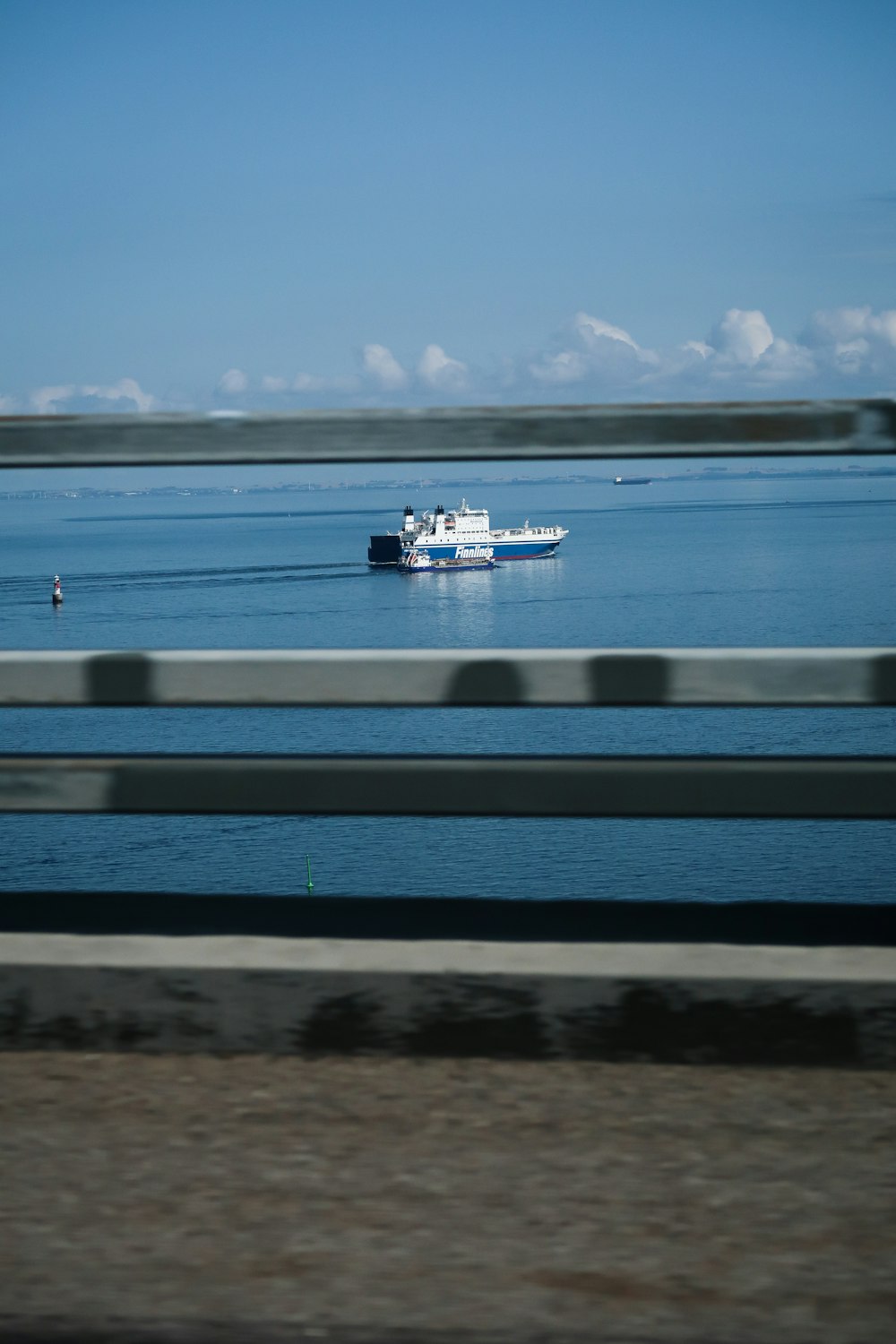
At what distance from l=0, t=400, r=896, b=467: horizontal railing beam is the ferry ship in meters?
112

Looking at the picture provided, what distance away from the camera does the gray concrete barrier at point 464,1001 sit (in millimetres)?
3010

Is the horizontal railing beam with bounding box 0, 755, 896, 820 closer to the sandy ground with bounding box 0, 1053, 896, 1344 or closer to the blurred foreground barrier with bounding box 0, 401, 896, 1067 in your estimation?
the blurred foreground barrier with bounding box 0, 401, 896, 1067

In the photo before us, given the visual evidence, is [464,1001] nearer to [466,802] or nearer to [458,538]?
[466,802]

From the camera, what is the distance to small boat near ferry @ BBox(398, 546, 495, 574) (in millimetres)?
115625

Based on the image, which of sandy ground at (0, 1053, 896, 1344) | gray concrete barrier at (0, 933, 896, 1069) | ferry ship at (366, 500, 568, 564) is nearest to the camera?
sandy ground at (0, 1053, 896, 1344)

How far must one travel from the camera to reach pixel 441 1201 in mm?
2525

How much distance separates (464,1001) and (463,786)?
0.48 m

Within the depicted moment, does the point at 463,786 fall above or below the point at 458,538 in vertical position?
below

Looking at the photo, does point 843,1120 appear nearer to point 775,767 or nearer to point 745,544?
point 775,767

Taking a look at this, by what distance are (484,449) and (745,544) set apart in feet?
494

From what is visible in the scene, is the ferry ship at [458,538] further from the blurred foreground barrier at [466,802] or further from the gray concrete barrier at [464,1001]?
the gray concrete barrier at [464,1001]

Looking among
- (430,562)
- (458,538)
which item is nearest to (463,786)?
(430,562)

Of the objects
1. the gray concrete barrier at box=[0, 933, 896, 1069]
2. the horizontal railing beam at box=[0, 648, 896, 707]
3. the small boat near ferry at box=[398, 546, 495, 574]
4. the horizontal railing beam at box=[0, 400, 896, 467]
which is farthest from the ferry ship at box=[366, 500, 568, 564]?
the gray concrete barrier at box=[0, 933, 896, 1069]

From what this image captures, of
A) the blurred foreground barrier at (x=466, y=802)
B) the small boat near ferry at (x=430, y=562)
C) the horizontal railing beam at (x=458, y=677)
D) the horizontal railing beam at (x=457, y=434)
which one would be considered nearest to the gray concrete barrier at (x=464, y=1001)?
the blurred foreground barrier at (x=466, y=802)
